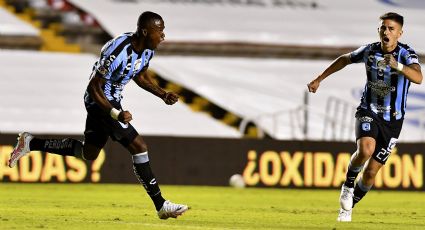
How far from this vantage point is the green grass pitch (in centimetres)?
911

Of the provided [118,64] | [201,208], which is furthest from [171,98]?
[201,208]

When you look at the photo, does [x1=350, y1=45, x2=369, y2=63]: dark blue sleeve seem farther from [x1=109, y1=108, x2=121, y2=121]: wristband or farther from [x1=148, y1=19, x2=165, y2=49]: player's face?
[x1=109, y1=108, x2=121, y2=121]: wristband

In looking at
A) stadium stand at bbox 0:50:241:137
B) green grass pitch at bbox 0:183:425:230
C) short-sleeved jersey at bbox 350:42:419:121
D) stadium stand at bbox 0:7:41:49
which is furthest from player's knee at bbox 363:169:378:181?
stadium stand at bbox 0:7:41:49

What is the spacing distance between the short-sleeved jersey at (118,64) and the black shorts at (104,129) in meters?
0.11

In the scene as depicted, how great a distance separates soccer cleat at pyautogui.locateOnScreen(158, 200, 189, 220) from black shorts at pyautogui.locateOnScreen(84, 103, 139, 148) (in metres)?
0.59

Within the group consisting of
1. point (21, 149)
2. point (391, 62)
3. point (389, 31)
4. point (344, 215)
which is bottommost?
point (344, 215)

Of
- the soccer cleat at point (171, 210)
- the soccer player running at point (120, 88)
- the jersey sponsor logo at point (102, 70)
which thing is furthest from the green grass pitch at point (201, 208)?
the jersey sponsor logo at point (102, 70)

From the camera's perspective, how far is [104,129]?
366 inches

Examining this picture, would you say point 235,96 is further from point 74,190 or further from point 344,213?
point 344,213

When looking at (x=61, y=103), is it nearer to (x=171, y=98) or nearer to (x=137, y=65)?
(x=137, y=65)

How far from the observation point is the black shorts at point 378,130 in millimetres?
9562

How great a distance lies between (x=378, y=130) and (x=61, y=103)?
14.2m

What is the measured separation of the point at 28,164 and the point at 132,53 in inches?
297

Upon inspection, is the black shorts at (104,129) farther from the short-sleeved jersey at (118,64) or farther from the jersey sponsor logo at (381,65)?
the jersey sponsor logo at (381,65)
